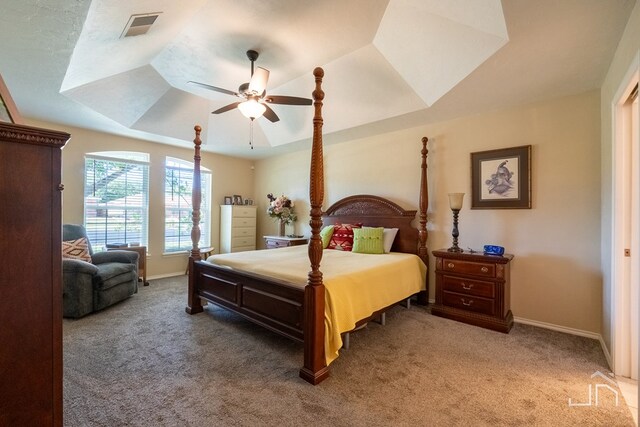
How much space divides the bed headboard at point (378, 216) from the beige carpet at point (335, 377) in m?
1.21

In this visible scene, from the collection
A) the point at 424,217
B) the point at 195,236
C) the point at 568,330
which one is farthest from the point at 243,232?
the point at 568,330

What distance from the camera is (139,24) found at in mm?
2238

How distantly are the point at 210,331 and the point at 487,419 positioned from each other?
7.88 ft

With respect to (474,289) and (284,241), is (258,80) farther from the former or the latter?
(474,289)

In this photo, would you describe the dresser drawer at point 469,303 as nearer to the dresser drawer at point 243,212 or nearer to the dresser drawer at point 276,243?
the dresser drawer at point 276,243

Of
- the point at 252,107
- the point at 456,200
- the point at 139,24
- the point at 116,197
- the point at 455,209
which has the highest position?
the point at 139,24

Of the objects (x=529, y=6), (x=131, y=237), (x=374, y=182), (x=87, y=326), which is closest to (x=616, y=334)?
(x=529, y=6)

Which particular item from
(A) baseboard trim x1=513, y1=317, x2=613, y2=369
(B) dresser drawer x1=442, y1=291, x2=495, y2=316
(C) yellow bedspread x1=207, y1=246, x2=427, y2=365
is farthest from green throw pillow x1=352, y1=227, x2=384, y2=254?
(A) baseboard trim x1=513, y1=317, x2=613, y2=369

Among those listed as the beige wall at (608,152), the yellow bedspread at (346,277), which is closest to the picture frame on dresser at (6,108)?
the yellow bedspread at (346,277)

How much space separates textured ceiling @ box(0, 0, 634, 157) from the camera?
1.97 m

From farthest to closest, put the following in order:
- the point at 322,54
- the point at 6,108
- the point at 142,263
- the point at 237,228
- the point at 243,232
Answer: the point at 243,232 → the point at 237,228 → the point at 142,263 → the point at 322,54 → the point at 6,108

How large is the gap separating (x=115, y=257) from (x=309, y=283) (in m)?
3.28

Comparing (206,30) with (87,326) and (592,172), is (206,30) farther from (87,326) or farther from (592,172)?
(592,172)

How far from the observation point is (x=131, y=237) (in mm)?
4891
